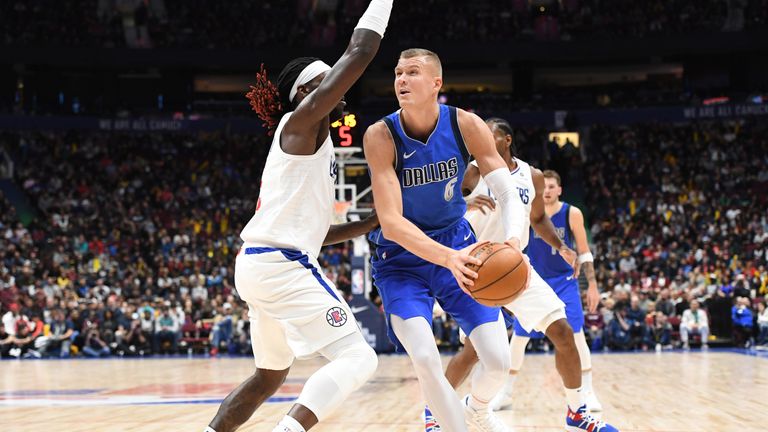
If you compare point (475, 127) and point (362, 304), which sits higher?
point (475, 127)

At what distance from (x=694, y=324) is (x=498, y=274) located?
1716 centimetres

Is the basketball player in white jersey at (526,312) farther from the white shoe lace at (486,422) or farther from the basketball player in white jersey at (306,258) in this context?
the basketball player in white jersey at (306,258)

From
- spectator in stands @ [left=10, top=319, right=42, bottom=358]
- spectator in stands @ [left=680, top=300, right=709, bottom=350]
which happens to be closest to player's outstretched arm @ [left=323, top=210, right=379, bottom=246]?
spectator in stands @ [left=680, top=300, right=709, bottom=350]

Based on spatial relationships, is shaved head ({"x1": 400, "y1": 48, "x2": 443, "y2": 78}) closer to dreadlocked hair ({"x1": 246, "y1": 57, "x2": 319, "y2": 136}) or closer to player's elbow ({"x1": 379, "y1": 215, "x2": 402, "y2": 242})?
dreadlocked hair ({"x1": 246, "y1": 57, "x2": 319, "y2": 136})

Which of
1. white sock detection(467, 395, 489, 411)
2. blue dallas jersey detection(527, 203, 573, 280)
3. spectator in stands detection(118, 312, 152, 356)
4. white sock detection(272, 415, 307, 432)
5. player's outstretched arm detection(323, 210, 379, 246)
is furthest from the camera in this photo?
spectator in stands detection(118, 312, 152, 356)

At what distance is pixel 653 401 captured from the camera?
9.15 metres

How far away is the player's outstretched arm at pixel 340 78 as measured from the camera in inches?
174

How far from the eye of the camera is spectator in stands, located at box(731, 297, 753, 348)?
20.0 metres

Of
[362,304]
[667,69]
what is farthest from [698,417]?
[667,69]

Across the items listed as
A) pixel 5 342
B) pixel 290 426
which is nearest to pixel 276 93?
pixel 290 426

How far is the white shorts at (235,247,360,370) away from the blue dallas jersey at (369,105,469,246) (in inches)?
31.2

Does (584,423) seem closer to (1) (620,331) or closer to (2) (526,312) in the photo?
(2) (526,312)

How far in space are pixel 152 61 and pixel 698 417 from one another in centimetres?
2831

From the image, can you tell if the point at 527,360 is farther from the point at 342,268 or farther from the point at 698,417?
the point at 698,417
